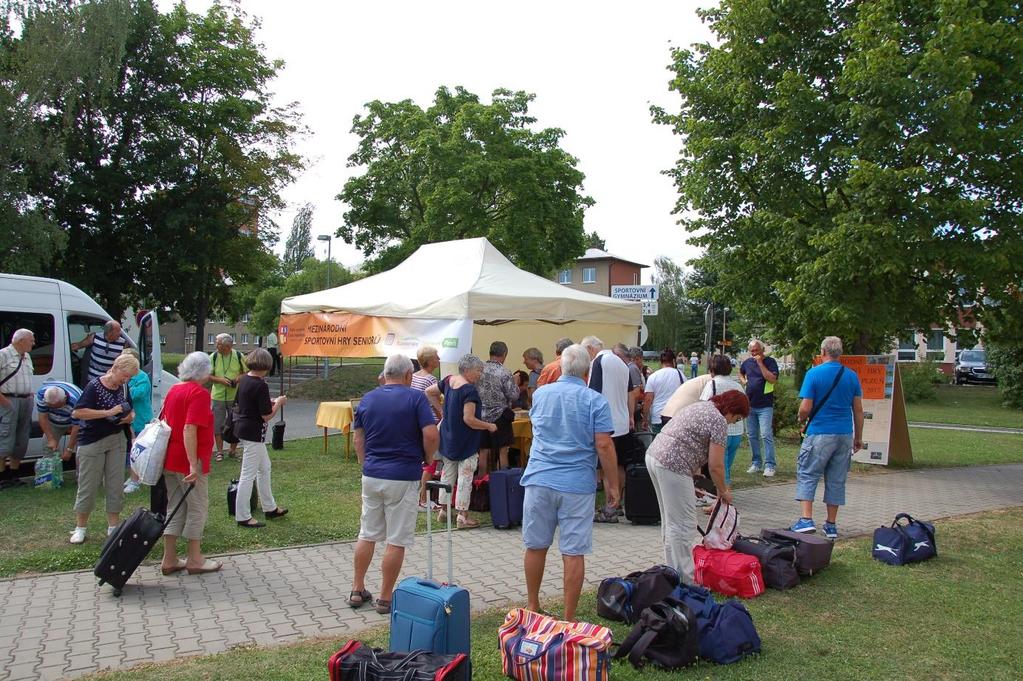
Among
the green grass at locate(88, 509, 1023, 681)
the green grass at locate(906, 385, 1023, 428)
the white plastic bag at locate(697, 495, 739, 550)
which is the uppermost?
the white plastic bag at locate(697, 495, 739, 550)

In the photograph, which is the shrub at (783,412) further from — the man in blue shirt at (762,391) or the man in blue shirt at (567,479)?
the man in blue shirt at (567,479)

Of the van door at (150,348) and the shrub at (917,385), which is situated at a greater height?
the van door at (150,348)

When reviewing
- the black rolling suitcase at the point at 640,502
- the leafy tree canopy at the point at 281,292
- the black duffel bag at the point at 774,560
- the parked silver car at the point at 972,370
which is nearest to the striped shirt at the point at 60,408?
the black rolling suitcase at the point at 640,502

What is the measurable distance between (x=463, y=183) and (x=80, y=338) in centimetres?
1804

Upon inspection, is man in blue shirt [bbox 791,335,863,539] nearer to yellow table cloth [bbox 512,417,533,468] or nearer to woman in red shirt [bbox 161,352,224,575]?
yellow table cloth [bbox 512,417,533,468]

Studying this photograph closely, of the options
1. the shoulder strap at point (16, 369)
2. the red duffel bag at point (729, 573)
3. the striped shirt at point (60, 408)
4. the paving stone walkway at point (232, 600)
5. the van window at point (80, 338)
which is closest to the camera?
the paving stone walkway at point (232, 600)

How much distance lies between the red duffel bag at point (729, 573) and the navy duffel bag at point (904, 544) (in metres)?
1.47

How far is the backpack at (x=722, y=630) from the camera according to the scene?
13.2 ft

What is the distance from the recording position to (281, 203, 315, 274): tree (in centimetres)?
8475

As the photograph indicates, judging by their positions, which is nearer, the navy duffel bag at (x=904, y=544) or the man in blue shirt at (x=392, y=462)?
the man in blue shirt at (x=392, y=462)

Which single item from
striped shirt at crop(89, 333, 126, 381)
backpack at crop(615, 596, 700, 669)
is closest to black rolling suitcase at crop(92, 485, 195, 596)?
backpack at crop(615, 596, 700, 669)

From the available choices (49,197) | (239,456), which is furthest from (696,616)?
(49,197)

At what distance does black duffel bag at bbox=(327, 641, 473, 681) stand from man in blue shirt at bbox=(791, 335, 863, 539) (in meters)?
4.47

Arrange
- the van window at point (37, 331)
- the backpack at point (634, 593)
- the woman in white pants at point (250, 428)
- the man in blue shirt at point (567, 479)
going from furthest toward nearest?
the van window at point (37, 331) < the woman in white pants at point (250, 428) < the backpack at point (634, 593) < the man in blue shirt at point (567, 479)
